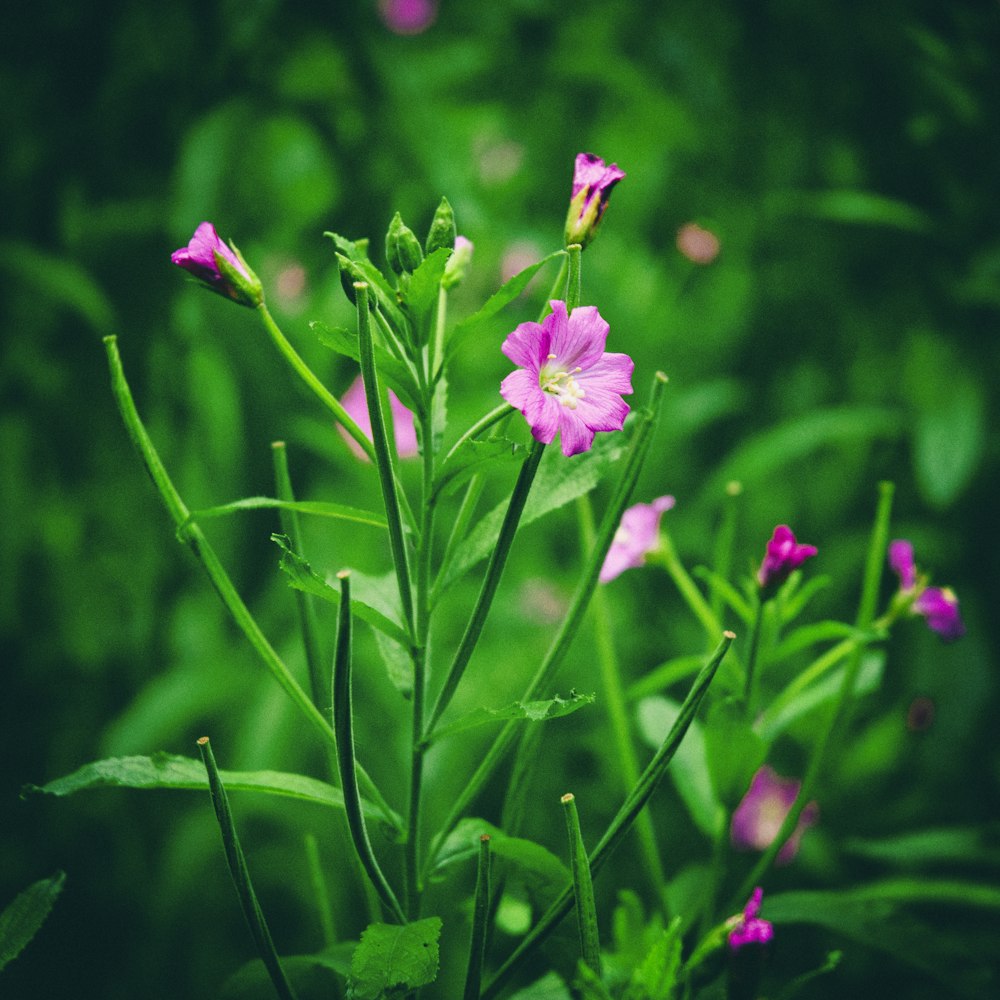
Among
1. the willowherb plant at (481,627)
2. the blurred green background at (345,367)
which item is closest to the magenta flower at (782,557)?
the willowherb plant at (481,627)

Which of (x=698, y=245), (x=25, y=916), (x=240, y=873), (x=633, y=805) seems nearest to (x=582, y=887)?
(x=633, y=805)

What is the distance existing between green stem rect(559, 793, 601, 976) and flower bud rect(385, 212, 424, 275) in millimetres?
247

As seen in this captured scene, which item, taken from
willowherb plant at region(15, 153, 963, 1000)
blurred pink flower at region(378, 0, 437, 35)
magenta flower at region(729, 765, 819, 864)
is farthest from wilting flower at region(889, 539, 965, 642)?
blurred pink flower at region(378, 0, 437, 35)

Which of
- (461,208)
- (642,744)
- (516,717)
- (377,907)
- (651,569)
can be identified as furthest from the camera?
(651,569)

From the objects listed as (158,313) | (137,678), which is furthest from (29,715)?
(158,313)

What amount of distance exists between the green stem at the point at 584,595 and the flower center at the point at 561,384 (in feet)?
0.17

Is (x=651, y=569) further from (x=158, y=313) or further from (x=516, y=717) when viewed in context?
(x=516, y=717)

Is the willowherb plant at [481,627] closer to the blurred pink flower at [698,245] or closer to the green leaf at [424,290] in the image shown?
the green leaf at [424,290]

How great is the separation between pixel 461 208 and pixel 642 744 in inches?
26.2

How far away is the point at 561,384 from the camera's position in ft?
1.31

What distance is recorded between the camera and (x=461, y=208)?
1059 mm

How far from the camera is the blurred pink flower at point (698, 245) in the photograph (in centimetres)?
160

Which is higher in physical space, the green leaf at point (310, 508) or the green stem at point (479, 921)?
the green leaf at point (310, 508)

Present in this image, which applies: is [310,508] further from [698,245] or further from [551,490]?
[698,245]
